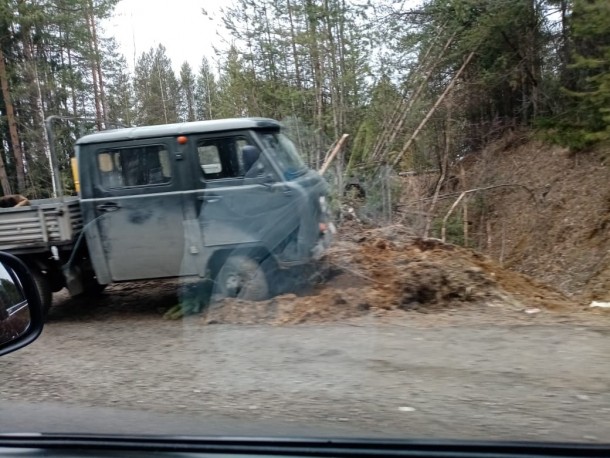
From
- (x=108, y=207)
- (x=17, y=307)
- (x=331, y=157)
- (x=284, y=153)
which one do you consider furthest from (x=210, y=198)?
(x=17, y=307)

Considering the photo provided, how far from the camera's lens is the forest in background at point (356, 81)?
47.8 feet

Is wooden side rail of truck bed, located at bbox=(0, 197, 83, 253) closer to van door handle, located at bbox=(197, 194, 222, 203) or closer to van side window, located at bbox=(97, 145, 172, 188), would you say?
van side window, located at bbox=(97, 145, 172, 188)

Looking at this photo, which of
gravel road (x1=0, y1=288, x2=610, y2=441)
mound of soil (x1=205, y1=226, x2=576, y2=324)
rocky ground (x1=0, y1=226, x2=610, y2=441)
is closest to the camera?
gravel road (x1=0, y1=288, x2=610, y2=441)

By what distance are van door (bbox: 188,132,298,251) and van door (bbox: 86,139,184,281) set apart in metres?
0.34

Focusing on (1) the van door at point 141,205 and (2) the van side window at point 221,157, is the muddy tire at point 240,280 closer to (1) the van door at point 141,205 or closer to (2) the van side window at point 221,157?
(1) the van door at point 141,205

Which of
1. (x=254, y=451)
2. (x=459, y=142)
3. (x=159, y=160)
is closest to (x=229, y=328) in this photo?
(x=159, y=160)

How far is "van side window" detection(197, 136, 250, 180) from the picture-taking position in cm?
786

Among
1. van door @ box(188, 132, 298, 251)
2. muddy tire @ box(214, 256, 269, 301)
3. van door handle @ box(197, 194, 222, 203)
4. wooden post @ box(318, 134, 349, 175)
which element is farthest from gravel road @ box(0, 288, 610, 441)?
wooden post @ box(318, 134, 349, 175)

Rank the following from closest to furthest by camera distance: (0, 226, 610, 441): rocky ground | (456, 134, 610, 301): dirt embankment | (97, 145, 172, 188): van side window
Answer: (0, 226, 610, 441): rocky ground
(97, 145, 172, 188): van side window
(456, 134, 610, 301): dirt embankment

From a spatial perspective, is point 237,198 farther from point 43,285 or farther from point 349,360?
point 43,285

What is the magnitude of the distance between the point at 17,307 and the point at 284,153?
217 inches

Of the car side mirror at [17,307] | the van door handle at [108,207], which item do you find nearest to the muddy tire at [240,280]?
the van door handle at [108,207]

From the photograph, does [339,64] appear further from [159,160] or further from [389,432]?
[389,432]

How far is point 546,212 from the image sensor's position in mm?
16047
